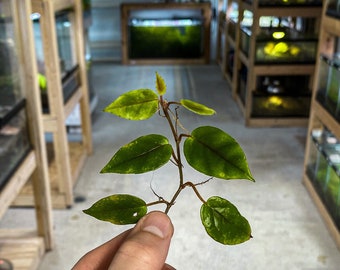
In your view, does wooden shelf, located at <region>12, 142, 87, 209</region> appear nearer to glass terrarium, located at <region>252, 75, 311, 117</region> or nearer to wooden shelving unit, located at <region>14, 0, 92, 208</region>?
wooden shelving unit, located at <region>14, 0, 92, 208</region>

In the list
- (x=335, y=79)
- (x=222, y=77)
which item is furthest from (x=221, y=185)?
(x=222, y=77)

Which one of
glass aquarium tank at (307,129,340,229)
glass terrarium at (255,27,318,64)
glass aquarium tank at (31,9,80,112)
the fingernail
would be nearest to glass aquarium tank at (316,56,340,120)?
glass aquarium tank at (307,129,340,229)

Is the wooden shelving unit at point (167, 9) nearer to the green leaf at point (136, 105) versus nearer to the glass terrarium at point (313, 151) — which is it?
the glass terrarium at point (313, 151)

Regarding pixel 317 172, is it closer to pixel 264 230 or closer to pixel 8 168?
pixel 264 230

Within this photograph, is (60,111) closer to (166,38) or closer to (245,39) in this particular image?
(245,39)

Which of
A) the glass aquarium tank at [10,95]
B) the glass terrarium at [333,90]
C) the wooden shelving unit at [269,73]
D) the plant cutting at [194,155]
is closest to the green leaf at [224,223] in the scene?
the plant cutting at [194,155]

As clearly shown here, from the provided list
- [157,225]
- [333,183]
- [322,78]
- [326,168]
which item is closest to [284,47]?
[322,78]
